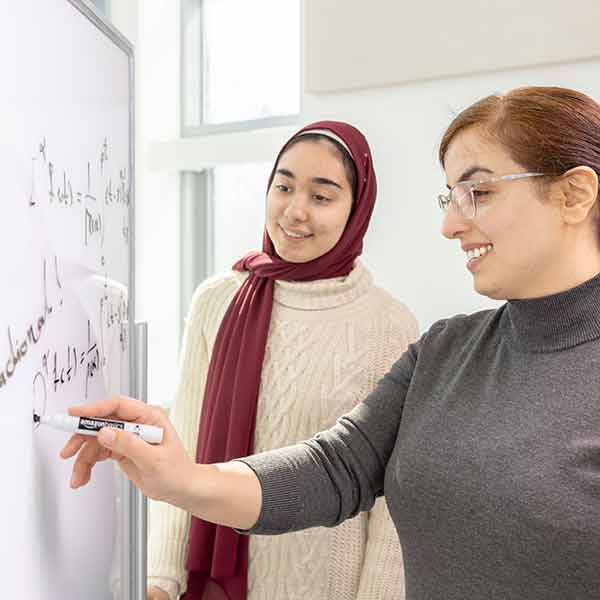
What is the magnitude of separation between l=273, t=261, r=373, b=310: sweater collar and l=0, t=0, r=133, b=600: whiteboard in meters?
0.59

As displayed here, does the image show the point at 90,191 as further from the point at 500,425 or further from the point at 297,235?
the point at 297,235

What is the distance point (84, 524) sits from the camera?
3.18ft

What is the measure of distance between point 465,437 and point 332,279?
24.1 inches

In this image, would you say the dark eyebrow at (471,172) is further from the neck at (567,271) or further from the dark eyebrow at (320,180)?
the dark eyebrow at (320,180)

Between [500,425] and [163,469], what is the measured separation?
45cm

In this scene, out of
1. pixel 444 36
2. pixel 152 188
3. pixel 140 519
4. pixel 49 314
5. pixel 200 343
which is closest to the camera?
pixel 49 314

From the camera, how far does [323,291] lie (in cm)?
166

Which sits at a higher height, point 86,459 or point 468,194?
point 468,194

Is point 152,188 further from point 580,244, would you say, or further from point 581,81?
point 580,244

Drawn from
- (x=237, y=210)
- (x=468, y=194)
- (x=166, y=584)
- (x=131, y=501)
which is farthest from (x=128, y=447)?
(x=237, y=210)

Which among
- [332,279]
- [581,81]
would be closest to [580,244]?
[332,279]

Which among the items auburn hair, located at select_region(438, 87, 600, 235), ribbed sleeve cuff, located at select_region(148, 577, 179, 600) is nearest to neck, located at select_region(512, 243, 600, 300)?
auburn hair, located at select_region(438, 87, 600, 235)

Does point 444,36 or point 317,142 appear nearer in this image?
point 317,142

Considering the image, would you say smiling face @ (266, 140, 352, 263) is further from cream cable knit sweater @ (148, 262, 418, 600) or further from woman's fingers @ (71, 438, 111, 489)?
woman's fingers @ (71, 438, 111, 489)
